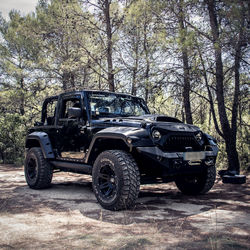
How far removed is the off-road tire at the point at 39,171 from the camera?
608 centimetres

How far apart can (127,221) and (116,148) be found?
136 cm

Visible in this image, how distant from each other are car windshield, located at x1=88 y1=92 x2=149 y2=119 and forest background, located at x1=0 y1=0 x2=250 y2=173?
190cm

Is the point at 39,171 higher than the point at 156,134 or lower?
lower

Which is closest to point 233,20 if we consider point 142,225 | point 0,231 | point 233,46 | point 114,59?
point 233,46

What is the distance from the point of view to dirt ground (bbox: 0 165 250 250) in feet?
9.38

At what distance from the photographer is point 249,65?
771 centimetres

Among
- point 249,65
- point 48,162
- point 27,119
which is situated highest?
point 249,65

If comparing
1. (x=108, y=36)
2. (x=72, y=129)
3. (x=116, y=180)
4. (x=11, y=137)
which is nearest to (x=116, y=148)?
(x=116, y=180)

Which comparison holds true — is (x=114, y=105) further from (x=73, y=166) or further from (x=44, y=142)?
(x=44, y=142)

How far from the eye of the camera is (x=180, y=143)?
474 cm

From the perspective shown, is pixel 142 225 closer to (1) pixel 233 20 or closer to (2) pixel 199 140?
(2) pixel 199 140

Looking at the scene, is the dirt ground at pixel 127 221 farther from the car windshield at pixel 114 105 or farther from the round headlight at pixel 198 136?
the car windshield at pixel 114 105

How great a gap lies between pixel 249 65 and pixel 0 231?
680 centimetres

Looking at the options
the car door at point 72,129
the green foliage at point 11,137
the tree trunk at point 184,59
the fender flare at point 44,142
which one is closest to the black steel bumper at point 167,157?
the car door at point 72,129
